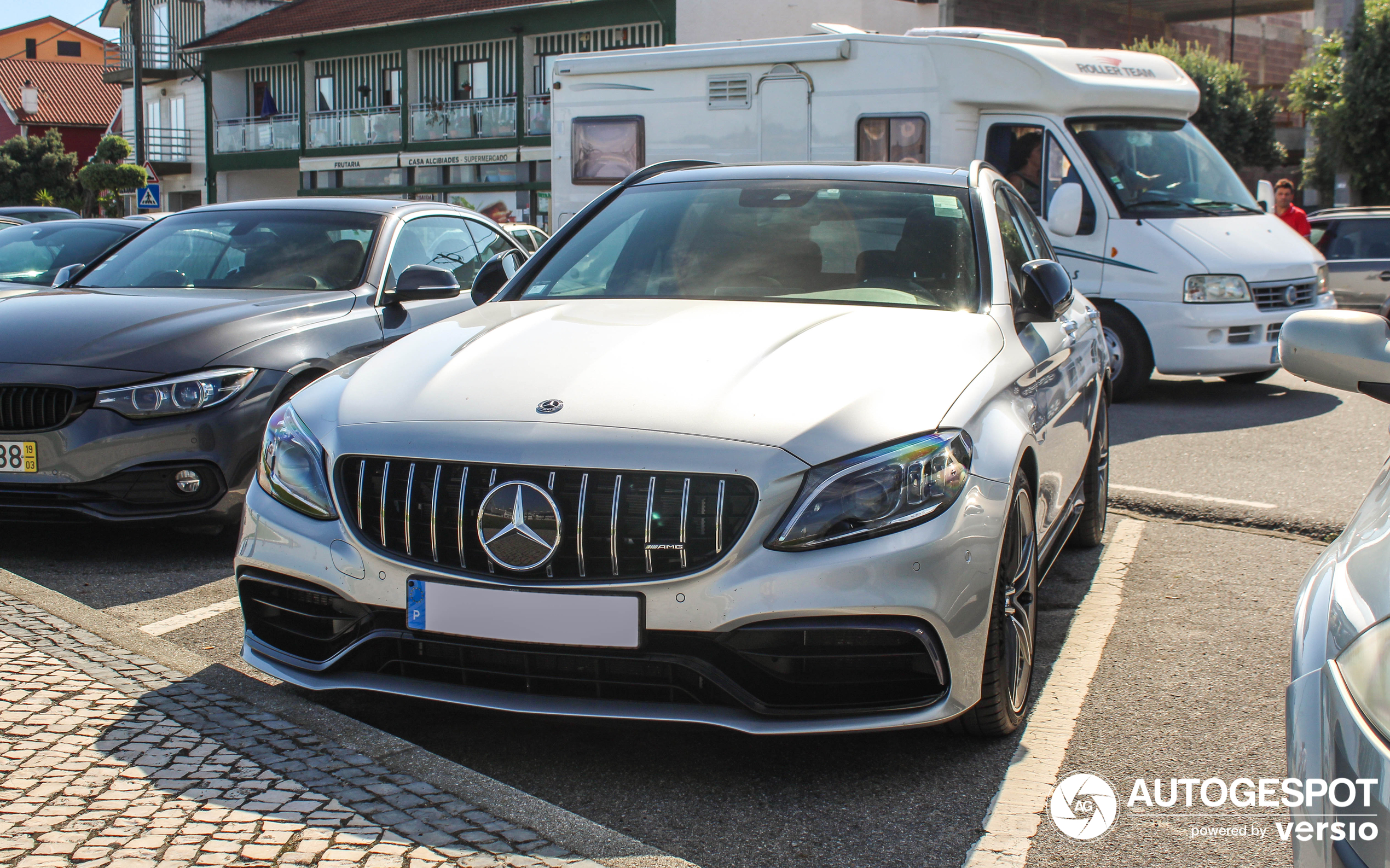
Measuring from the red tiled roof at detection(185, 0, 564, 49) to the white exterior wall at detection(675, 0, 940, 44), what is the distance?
13.3 ft

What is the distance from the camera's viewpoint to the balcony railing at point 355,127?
1471 inches

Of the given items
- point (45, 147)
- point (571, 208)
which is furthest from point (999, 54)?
point (45, 147)

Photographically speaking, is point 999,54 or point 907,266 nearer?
point 907,266

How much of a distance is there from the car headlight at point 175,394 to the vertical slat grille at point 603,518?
2.43 metres

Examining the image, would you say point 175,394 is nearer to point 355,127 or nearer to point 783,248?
point 783,248

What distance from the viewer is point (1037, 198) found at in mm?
10523

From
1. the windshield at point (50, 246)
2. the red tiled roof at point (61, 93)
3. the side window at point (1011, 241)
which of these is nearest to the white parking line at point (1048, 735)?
the side window at point (1011, 241)

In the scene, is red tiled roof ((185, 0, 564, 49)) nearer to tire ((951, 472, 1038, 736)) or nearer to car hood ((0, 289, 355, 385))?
car hood ((0, 289, 355, 385))

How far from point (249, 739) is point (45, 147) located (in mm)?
57653

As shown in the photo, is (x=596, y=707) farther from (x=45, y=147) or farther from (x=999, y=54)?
(x=45, y=147)

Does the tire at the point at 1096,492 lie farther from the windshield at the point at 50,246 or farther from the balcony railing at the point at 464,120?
the balcony railing at the point at 464,120

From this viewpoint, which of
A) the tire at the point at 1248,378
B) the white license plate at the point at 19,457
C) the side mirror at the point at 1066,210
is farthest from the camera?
the tire at the point at 1248,378

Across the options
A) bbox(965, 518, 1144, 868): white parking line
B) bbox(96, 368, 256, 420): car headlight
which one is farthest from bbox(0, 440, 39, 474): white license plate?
bbox(965, 518, 1144, 868): white parking line

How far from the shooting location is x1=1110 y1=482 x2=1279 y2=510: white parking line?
21.3ft
